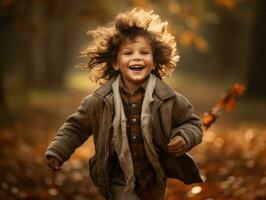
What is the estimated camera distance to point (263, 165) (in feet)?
24.2

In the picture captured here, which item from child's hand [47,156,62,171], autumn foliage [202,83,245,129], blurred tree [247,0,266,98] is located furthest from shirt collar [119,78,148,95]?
blurred tree [247,0,266,98]

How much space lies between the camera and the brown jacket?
4207mm

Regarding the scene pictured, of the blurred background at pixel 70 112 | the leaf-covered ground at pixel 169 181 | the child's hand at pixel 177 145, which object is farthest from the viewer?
the blurred background at pixel 70 112

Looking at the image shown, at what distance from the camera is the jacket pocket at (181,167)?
435cm

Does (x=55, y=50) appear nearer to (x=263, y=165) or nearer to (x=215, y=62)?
(x=215, y=62)

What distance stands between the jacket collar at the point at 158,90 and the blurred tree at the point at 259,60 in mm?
10457

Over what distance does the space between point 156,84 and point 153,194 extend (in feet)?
2.68

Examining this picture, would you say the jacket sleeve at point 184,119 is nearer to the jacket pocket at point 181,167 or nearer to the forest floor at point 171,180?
the jacket pocket at point 181,167

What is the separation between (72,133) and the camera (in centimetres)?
448

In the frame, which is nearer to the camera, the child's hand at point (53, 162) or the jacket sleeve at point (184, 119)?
the jacket sleeve at point (184, 119)

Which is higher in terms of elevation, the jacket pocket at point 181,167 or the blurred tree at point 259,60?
the blurred tree at point 259,60

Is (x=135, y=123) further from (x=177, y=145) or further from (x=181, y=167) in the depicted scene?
(x=181, y=167)

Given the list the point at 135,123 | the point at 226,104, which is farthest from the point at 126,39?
the point at 226,104

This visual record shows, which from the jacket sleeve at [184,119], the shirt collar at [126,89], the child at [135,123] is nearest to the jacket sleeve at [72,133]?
the child at [135,123]
